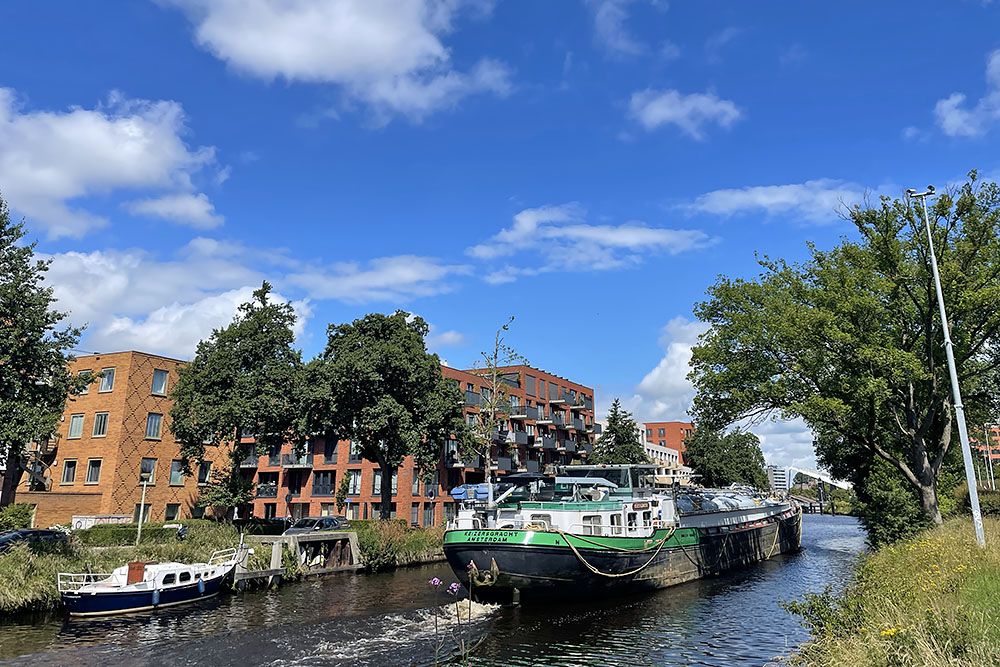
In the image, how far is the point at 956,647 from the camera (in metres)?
8.58

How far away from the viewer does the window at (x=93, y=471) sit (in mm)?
46478

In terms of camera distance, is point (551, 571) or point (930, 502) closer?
point (551, 571)

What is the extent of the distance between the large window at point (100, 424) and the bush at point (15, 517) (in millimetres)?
6478

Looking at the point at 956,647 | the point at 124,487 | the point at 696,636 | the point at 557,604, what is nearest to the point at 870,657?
the point at 956,647

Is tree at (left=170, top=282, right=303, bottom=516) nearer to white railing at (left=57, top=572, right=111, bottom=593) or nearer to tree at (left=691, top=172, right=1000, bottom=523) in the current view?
white railing at (left=57, top=572, right=111, bottom=593)

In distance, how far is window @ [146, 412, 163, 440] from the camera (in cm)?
4859

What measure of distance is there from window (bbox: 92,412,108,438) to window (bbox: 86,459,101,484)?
178cm

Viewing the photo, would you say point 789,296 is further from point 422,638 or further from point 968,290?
point 422,638

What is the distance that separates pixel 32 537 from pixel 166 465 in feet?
67.5

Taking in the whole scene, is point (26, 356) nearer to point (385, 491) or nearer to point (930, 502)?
point (385, 491)

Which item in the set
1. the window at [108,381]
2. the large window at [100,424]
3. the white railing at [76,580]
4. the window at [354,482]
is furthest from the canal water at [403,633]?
the window at [354,482]

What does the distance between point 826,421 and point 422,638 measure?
17.7 m

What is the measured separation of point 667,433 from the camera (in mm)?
130750

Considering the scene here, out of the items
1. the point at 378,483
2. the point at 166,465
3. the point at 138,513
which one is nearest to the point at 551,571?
the point at 138,513
